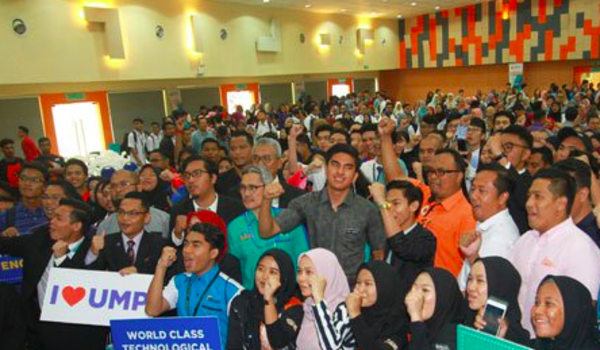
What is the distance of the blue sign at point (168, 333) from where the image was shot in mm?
2555

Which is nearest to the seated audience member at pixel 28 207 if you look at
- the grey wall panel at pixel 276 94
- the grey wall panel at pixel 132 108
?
the grey wall panel at pixel 132 108

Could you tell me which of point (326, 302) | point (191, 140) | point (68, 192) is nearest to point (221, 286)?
point (326, 302)

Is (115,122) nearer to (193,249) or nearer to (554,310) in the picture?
(193,249)

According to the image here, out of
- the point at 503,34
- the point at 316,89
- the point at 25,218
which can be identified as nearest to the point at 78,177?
the point at 25,218

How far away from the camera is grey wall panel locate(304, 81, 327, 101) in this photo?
19978 millimetres

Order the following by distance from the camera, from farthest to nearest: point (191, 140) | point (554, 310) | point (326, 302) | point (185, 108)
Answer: point (185, 108) < point (191, 140) < point (326, 302) < point (554, 310)

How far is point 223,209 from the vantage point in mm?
3861

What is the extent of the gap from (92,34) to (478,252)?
1186cm

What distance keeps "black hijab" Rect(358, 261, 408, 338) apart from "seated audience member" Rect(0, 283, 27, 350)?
89.9 inches

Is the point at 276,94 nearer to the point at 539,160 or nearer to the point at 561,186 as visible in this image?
the point at 539,160

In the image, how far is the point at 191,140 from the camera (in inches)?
403

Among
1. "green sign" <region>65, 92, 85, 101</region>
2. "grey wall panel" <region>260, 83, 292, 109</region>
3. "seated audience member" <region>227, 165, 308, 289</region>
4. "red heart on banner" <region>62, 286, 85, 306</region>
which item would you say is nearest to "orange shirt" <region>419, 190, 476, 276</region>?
"seated audience member" <region>227, 165, 308, 289</region>

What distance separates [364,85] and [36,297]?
68.7 feet

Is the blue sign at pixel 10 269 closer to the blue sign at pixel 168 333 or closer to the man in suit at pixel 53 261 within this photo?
the man in suit at pixel 53 261
